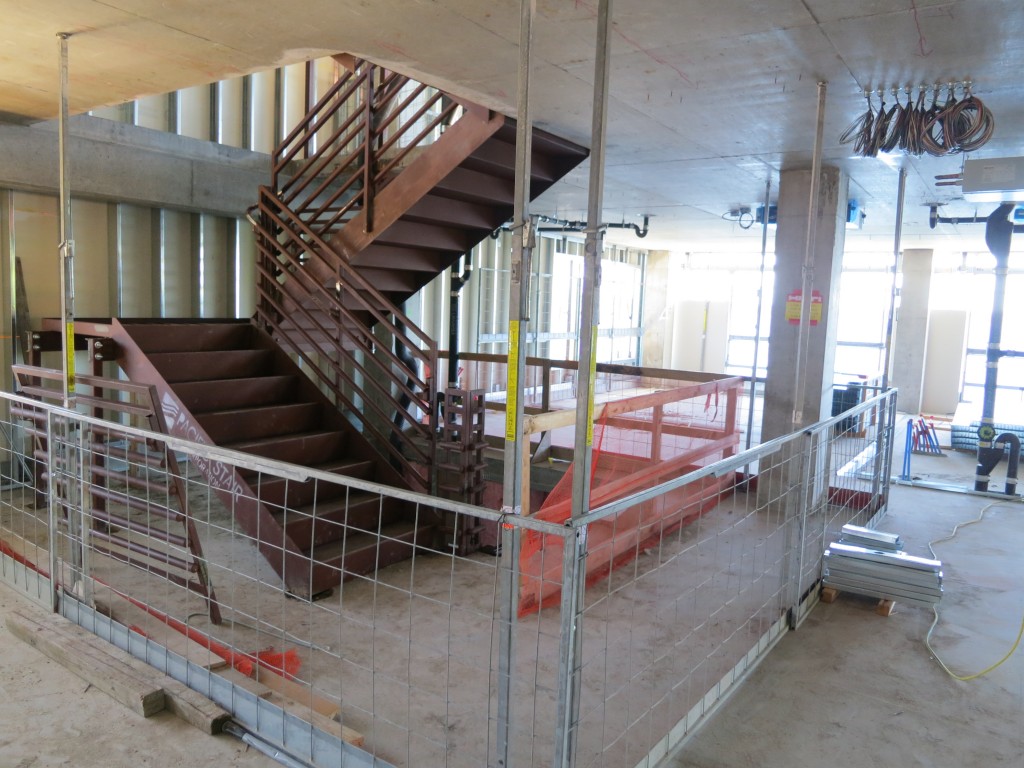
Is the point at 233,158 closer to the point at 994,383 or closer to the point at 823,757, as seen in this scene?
the point at 823,757

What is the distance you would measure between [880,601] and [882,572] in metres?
0.21

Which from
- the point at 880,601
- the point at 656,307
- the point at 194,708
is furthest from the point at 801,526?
the point at 656,307

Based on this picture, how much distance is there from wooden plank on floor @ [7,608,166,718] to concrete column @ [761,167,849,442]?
5.29 metres

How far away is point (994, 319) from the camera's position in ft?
24.0

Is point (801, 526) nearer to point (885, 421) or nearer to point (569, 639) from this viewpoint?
point (569, 639)

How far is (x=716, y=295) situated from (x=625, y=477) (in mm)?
11889

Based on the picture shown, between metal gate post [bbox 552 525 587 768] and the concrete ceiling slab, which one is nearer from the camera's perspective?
metal gate post [bbox 552 525 587 768]

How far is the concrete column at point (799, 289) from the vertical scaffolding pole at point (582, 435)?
187 inches

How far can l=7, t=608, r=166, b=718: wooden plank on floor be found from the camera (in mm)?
3049

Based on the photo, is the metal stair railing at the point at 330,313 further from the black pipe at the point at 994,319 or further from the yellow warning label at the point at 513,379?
the black pipe at the point at 994,319

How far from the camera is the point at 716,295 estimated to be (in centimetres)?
1658

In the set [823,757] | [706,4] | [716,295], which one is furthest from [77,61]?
[716,295]

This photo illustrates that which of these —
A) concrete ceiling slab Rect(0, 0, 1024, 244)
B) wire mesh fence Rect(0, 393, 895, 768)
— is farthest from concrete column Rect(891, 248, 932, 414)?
wire mesh fence Rect(0, 393, 895, 768)

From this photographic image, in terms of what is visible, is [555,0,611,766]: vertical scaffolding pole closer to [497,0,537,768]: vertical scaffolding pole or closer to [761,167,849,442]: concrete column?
[497,0,537,768]: vertical scaffolding pole
